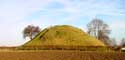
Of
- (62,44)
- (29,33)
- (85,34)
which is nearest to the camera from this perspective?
(62,44)

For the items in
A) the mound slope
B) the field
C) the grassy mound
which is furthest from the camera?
the mound slope

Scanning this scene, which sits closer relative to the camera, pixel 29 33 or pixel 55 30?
pixel 55 30

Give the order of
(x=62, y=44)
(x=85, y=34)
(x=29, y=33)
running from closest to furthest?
(x=62, y=44) < (x=85, y=34) < (x=29, y=33)

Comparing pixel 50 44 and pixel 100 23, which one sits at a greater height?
pixel 100 23

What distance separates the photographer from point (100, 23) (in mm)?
95562

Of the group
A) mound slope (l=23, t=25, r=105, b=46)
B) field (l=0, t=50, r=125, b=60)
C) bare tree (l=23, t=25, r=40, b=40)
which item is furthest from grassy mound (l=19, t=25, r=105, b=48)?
field (l=0, t=50, r=125, b=60)

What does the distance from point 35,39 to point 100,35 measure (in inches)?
822

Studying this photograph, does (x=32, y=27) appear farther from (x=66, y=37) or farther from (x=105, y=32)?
(x=105, y=32)

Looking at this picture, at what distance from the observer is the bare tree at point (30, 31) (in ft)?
351

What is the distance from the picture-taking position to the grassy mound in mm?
87812

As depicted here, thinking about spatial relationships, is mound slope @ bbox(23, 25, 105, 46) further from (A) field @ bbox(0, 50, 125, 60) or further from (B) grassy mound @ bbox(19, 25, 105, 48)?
(A) field @ bbox(0, 50, 125, 60)

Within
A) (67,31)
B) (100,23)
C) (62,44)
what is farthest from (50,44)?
(100,23)

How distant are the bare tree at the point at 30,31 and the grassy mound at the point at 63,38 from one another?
32.0 feet

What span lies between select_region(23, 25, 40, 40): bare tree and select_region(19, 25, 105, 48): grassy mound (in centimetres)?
975
